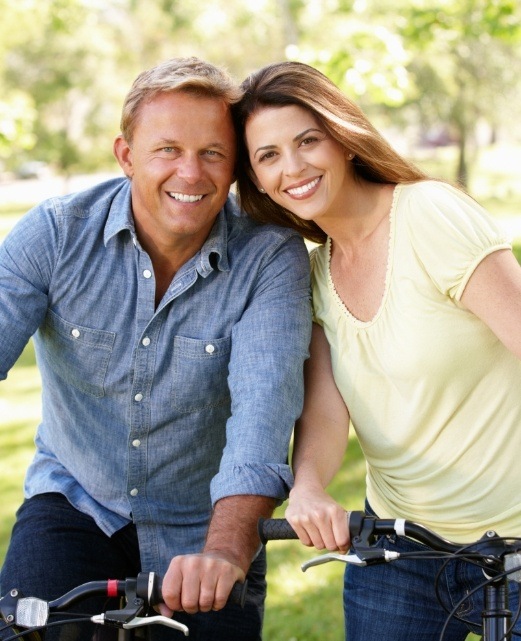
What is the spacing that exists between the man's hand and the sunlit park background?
1596mm

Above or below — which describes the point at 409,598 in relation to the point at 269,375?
below

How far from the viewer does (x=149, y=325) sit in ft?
10.6

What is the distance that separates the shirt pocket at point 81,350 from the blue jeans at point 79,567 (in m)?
0.40

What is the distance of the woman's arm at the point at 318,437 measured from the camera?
2578 millimetres

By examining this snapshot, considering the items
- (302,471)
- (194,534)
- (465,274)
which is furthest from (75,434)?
(465,274)

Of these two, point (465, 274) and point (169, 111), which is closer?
point (465, 274)

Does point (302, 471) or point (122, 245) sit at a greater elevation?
point (122, 245)

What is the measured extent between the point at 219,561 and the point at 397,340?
0.83 meters

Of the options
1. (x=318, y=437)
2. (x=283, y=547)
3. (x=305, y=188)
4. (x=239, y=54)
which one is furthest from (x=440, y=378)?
(x=239, y=54)

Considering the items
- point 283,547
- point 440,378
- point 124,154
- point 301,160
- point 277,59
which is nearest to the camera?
point 440,378

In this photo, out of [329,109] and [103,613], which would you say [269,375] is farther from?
[103,613]

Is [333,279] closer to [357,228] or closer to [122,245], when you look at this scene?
[357,228]

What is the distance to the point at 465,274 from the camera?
2703mm

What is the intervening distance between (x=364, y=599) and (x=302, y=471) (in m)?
0.50
